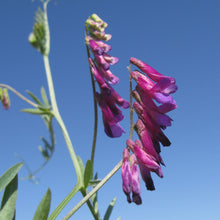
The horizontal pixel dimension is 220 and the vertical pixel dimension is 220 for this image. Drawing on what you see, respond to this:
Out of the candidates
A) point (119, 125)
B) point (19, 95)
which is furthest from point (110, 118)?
point (19, 95)

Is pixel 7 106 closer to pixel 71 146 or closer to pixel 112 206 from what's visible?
pixel 71 146

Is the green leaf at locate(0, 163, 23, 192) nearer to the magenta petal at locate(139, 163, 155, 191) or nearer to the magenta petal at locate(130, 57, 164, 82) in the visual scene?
the magenta petal at locate(139, 163, 155, 191)

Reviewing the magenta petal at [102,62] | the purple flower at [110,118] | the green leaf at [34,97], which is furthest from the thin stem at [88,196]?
the green leaf at [34,97]

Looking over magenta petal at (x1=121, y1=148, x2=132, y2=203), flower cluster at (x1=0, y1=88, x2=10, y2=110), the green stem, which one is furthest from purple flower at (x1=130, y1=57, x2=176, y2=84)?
flower cluster at (x1=0, y1=88, x2=10, y2=110)

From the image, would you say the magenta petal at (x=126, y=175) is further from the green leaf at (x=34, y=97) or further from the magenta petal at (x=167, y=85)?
the green leaf at (x=34, y=97)

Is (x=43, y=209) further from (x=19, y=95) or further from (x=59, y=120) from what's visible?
(x=19, y=95)
